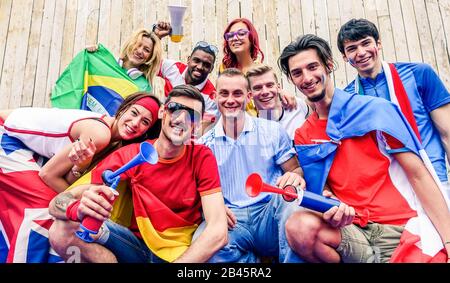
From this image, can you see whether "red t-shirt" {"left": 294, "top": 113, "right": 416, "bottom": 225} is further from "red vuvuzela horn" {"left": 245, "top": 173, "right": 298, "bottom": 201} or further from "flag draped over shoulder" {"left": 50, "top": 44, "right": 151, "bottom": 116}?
"flag draped over shoulder" {"left": 50, "top": 44, "right": 151, "bottom": 116}

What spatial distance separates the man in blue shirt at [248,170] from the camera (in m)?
1.86

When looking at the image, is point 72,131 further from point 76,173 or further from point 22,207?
point 22,207

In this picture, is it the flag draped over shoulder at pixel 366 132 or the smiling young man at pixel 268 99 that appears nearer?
the flag draped over shoulder at pixel 366 132

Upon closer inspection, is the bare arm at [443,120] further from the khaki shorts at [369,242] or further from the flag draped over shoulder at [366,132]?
the khaki shorts at [369,242]

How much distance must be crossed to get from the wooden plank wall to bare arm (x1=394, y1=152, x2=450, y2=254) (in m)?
2.29

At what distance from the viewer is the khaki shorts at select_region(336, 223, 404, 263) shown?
1634 mm

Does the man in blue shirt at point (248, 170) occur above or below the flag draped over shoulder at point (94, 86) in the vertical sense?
below

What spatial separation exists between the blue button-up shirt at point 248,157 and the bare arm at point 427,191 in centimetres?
57

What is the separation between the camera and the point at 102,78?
2.91 meters

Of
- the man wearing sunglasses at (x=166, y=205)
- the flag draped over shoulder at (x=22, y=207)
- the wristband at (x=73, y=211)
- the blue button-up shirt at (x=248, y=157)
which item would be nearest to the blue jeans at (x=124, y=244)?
the man wearing sunglasses at (x=166, y=205)

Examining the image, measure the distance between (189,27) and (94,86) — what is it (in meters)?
1.79

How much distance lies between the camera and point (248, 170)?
207cm

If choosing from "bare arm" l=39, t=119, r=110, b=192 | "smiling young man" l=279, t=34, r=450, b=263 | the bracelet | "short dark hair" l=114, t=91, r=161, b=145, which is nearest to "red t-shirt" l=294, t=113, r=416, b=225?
"smiling young man" l=279, t=34, r=450, b=263

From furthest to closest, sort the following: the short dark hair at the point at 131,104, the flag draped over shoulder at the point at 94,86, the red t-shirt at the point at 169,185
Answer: the flag draped over shoulder at the point at 94,86 < the short dark hair at the point at 131,104 < the red t-shirt at the point at 169,185
